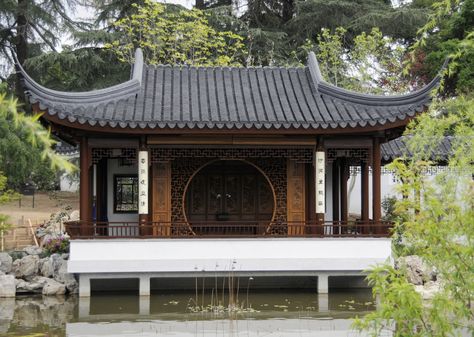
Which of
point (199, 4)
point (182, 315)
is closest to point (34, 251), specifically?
point (182, 315)

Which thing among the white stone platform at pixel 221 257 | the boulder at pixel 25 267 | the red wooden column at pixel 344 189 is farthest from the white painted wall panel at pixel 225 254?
the red wooden column at pixel 344 189

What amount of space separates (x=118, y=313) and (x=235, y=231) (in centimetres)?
360

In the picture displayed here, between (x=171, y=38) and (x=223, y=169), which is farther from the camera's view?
(x=171, y=38)

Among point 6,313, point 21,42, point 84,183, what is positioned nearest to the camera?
point 6,313

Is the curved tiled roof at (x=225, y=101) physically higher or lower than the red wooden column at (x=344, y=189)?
higher

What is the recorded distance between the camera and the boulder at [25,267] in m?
11.8

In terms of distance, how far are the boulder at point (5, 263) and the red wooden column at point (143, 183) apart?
242 centimetres

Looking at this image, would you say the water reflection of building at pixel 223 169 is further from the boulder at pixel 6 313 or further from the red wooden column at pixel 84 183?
the boulder at pixel 6 313

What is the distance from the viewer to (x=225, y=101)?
492 inches

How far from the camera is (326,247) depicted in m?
11.3

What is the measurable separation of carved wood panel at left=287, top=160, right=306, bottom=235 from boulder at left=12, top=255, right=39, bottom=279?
14.8ft

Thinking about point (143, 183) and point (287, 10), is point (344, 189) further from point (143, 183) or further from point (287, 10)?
point (287, 10)

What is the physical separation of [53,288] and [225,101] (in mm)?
4364

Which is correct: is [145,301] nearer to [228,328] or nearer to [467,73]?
[228,328]
